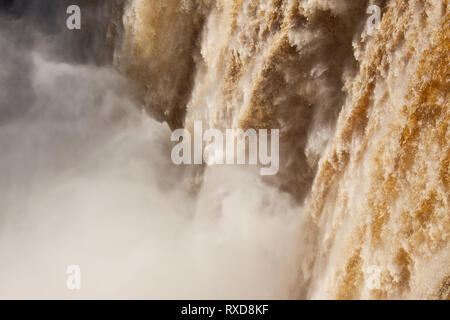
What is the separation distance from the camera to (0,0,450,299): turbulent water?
2645 mm

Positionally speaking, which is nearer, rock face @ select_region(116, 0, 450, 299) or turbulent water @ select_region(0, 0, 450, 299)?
rock face @ select_region(116, 0, 450, 299)

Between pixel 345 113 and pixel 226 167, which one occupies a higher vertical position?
pixel 345 113

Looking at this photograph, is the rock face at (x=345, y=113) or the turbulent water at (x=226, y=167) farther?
the turbulent water at (x=226, y=167)

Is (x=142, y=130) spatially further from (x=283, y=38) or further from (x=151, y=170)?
(x=283, y=38)

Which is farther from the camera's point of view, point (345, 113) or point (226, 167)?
point (226, 167)

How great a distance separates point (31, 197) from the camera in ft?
19.8

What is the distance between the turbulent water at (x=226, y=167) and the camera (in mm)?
2645

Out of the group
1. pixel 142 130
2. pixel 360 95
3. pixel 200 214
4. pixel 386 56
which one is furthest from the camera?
pixel 142 130

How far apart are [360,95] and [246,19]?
1.37 meters

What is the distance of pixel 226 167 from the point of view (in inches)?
175

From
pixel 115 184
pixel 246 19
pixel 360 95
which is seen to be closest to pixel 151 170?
pixel 115 184

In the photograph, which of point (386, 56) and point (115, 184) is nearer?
point (386, 56)
